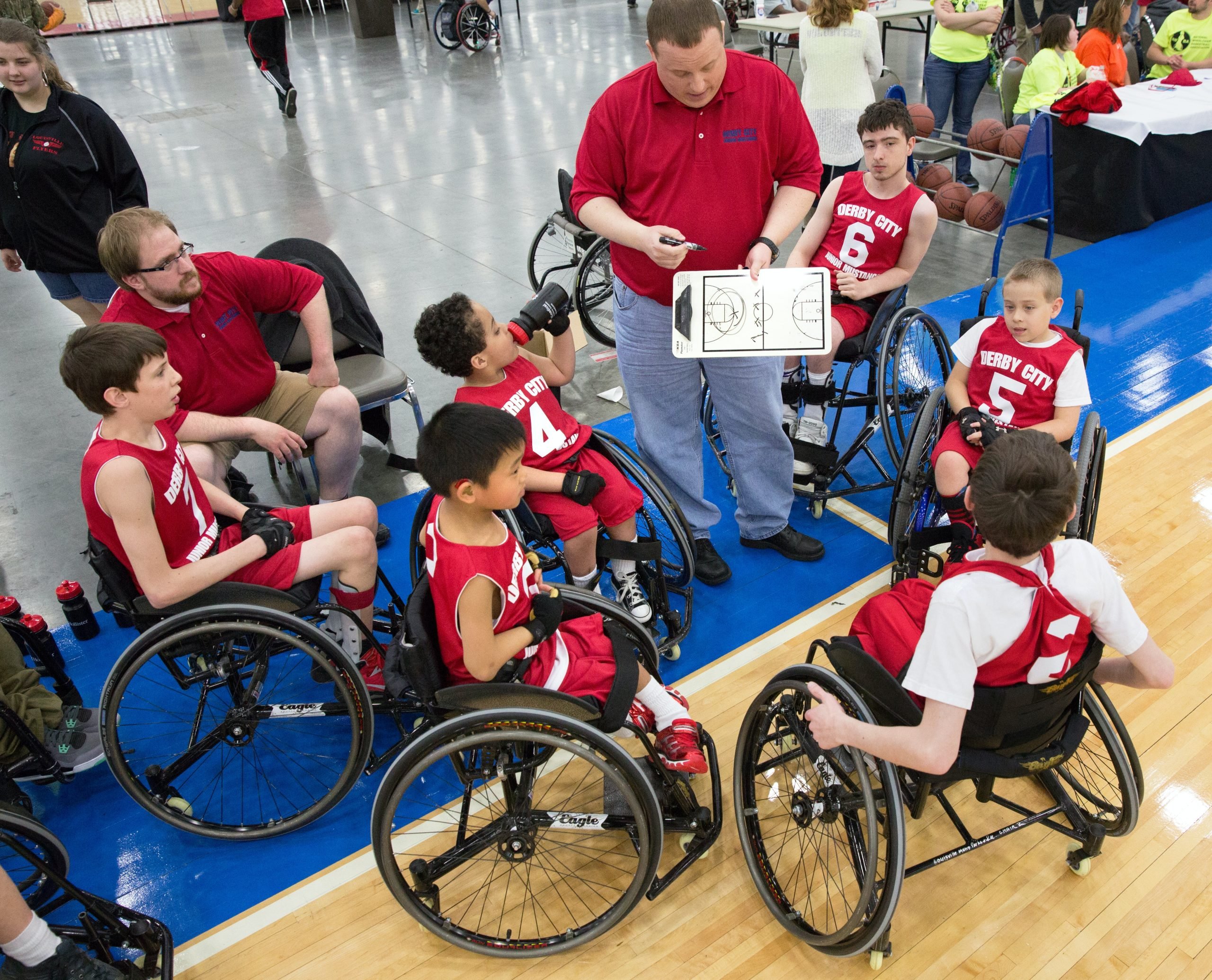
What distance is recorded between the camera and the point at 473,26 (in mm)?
11258

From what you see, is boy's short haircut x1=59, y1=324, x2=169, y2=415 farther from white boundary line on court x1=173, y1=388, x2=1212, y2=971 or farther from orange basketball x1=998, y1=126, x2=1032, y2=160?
orange basketball x1=998, y1=126, x2=1032, y2=160

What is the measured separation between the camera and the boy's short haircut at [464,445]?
167 cm

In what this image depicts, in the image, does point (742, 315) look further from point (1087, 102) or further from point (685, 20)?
point (1087, 102)

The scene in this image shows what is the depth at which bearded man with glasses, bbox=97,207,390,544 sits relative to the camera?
2.42m

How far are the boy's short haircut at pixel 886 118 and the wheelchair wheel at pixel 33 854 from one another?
3.01 metres

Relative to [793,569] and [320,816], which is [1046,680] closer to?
[793,569]

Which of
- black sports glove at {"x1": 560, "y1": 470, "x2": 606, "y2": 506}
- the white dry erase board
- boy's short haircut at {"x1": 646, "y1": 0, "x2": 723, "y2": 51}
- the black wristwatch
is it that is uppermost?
boy's short haircut at {"x1": 646, "y1": 0, "x2": 723, "y2": 51}

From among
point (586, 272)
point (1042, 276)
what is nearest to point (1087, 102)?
point (586, 272)

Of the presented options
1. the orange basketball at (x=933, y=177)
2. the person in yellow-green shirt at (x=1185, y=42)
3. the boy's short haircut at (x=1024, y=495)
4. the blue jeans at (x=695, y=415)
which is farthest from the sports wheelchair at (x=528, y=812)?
the person in yellow-green shirt at (x=1185, y=42)

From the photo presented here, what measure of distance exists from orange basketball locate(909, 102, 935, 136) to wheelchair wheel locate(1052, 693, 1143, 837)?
442cm

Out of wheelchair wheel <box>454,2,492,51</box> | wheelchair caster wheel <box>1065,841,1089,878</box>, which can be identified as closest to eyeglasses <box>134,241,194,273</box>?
wheelchair caster wheel <box>1065,841,1089,878</box>

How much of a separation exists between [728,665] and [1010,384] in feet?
3.80

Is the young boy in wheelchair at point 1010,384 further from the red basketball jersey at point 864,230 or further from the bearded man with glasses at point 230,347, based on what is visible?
the bearded man with glasses at point 230,347

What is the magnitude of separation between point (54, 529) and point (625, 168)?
2.54 meters
